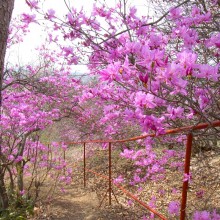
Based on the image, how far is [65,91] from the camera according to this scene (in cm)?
812

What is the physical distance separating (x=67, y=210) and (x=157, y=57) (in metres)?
5.34

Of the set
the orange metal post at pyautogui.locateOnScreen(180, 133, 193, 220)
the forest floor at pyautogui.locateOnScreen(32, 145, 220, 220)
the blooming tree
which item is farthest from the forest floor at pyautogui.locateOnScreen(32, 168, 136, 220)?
the orange metal post at pyautogui.locateOnScreen(180, 133, 193, 220)

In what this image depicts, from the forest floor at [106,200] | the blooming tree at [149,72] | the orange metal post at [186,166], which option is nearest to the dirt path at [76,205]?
the forest floor at [106,200]

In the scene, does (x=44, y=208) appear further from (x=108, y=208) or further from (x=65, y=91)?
(x=65, y=91)

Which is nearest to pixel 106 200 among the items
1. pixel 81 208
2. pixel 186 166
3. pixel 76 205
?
pixel 81 208

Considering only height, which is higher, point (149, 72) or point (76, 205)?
point (149, 72)

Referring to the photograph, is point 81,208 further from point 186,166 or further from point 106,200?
point 186,166

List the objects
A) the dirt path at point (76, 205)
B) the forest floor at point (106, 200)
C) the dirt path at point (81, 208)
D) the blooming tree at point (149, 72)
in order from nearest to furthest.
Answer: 1. the blooming tree at point (149, 72)
2. the forest floor at point (106, 200)
3. the dirt path at point (81, 208)
4. the dirt path at point (76, 205)

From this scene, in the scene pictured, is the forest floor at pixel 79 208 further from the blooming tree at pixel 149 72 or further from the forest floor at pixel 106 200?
the blooming tree at pixel 149 72

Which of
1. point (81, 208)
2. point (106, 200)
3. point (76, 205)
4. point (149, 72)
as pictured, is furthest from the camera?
point (76, 205)

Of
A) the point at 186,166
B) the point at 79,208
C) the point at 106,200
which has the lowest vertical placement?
the point at 79,208

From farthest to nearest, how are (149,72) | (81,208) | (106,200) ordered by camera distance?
(81,208), (106,200), (149,72)

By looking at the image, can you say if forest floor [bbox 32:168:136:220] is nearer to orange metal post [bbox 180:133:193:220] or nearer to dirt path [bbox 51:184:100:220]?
dirt path [bbox 51:184:100:220]

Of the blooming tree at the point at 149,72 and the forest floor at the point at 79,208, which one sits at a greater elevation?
the blooming tree at the point at 149,72
